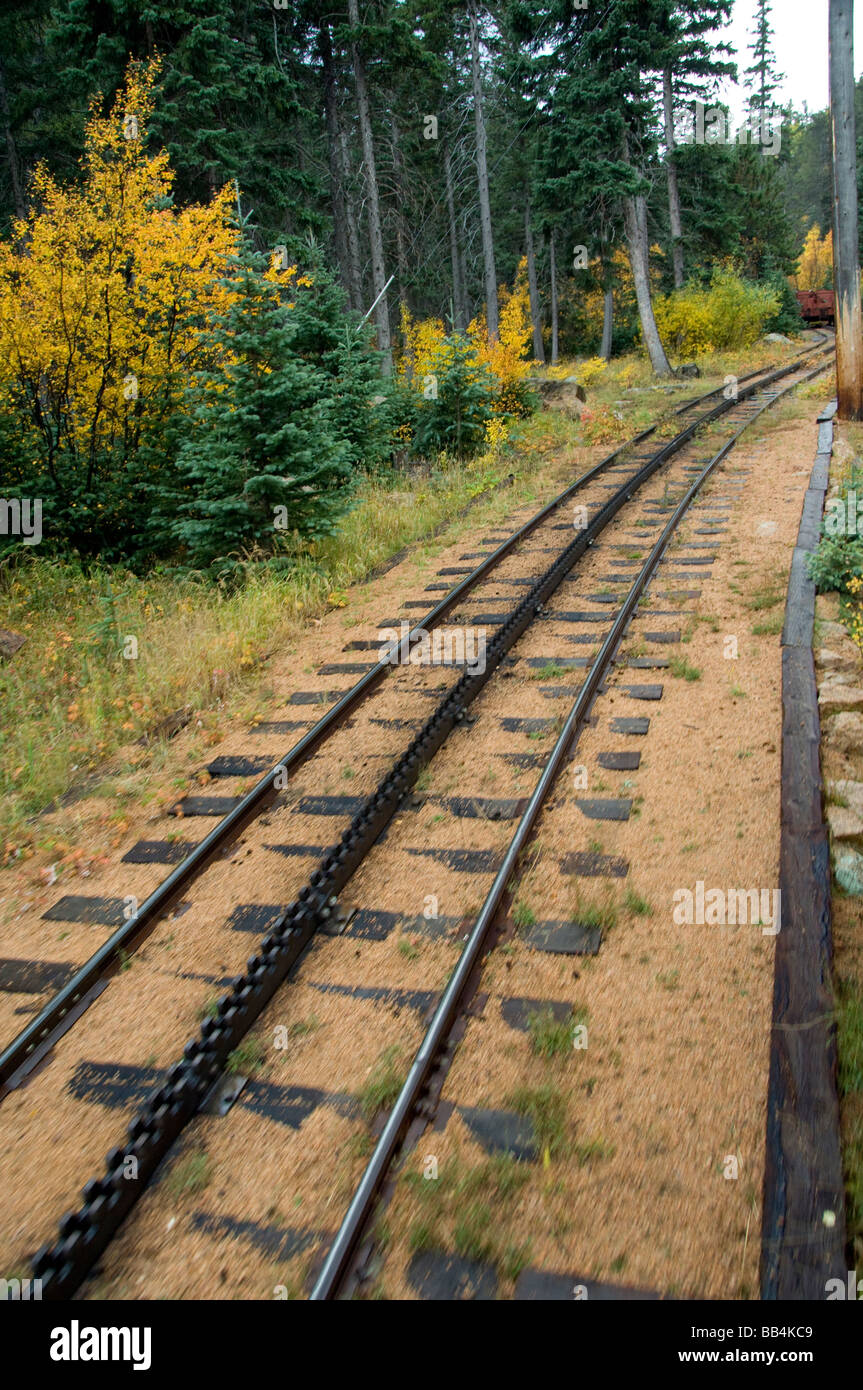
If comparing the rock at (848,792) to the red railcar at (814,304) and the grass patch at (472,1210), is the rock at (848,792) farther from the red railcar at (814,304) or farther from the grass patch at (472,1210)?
the red railcar at (814,304)

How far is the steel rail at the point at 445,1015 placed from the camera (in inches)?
116

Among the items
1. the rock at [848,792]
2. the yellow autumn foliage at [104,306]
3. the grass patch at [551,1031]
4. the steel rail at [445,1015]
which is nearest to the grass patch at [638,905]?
the steel rail at [445,1015]

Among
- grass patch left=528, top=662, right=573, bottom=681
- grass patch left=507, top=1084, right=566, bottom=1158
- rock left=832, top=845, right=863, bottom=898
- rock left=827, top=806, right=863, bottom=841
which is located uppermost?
grass patch left=528, top=662, right=573, bottom=681

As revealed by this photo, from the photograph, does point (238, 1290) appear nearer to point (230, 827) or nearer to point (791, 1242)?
point (791, 1242)

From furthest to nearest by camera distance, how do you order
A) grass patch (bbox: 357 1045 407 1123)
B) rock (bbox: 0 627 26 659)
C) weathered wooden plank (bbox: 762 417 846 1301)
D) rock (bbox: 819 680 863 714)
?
rock (bbox: 0 627 26 659) < rock (bbox: 819 680 863 714) < grass patch (bbox: 357 1045 407 1123) < weathered wooden plank (bbox: 762 417 846 1301)

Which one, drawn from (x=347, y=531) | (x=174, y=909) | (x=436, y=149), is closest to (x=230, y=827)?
(x=174, y=909)

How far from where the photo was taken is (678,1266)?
2.85 meters

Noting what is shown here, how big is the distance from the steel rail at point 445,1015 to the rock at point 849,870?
6.01ft

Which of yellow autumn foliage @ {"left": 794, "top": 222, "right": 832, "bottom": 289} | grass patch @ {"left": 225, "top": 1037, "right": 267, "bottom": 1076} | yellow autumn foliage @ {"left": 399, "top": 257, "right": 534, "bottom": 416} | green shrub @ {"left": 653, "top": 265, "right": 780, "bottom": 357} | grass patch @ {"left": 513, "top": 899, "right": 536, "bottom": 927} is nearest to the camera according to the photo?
grass patch @ {"left": 225, "top": 1037, "right": 267, "bottom": 1076}

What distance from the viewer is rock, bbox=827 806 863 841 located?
4.86 meters

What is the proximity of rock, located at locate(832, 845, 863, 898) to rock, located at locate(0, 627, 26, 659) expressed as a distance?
914cm

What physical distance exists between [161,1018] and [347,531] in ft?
Result: 31.5

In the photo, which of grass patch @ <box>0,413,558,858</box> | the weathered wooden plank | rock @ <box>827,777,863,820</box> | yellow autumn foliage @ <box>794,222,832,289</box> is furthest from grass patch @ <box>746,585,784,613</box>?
yellow autumn foliage @ <box>794,222,832,289</box>

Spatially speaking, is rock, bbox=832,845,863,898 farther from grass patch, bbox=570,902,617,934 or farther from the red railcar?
the red railcar
